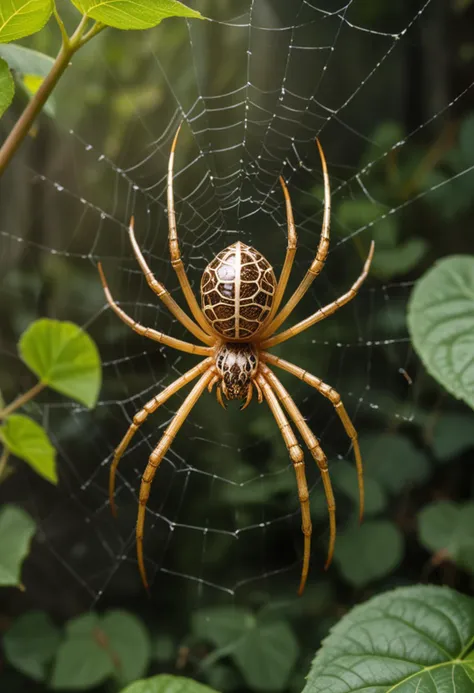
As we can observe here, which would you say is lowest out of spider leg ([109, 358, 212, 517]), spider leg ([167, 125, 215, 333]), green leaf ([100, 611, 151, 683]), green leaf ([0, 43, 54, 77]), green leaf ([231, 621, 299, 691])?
green leaf ([100, 611, 151, 683])

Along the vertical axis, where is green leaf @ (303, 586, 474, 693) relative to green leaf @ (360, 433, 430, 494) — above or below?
below

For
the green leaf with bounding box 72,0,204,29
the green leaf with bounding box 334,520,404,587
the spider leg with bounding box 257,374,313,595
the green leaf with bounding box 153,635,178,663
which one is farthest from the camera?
the green leaf with bounding box 153,635,178,663

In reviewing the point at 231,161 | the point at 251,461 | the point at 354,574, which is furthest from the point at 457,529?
the point at 231,161

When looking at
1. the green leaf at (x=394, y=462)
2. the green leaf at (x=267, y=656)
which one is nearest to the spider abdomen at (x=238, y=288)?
the green leaf at (x=394, y=462)

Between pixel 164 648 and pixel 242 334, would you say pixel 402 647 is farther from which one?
pixel 164 648

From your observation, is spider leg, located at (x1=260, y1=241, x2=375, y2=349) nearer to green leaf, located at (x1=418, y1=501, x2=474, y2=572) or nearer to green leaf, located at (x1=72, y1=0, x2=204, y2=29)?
green leaf, located at (x1=72, y1=0, x2=204, y2=29)

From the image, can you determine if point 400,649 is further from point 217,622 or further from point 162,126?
point 162,126

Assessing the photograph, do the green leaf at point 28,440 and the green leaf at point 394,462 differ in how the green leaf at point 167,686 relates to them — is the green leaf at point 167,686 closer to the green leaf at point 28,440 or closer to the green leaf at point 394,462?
the green leaf at point 28,440

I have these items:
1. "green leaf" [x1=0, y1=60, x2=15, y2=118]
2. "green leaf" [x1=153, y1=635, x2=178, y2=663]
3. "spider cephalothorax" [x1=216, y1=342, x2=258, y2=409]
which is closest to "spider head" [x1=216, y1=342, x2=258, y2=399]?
"spider cephalothorax" [x1=216, y1=342, x2=258, y2=409]
